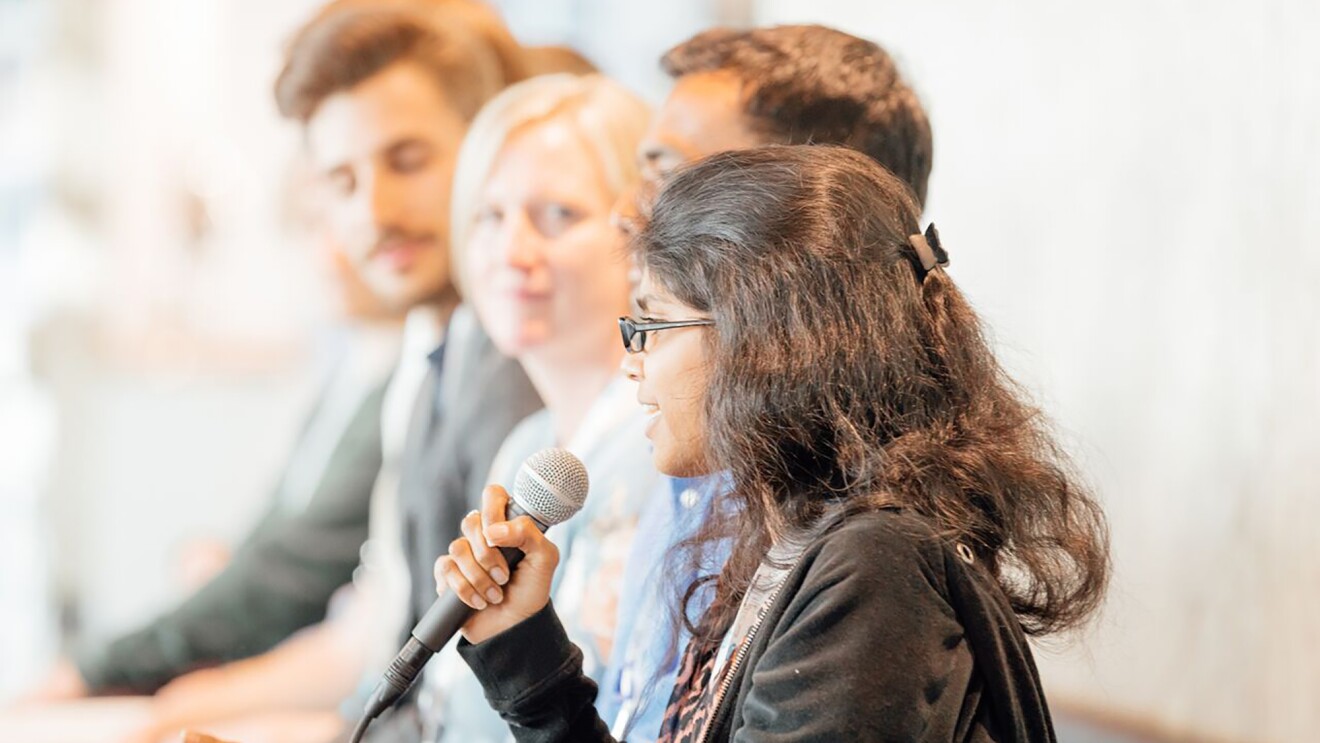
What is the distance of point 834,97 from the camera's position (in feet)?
4.61

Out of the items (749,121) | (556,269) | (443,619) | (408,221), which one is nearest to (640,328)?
(443,619)

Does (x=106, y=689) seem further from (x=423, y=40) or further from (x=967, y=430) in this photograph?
(x=967, y=430)

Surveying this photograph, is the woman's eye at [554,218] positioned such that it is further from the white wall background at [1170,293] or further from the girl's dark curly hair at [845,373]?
the girl's dark curly hair at [845,373]

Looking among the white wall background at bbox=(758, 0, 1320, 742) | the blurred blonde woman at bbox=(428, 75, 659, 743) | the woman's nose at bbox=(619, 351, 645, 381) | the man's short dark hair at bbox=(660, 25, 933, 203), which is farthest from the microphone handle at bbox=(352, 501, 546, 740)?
the white wall background at bbox=(758, 0, 1320, 742)

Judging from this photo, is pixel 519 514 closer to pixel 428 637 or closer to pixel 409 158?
pixel 428 637

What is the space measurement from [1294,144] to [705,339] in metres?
0.86

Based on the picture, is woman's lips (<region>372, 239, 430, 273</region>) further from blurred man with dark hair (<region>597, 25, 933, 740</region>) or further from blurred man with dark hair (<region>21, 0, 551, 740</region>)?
blurred man with dark hair (<region>597, 25, 933, 740</region>)

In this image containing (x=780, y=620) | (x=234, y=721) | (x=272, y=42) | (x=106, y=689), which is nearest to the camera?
(x=780, y=620)

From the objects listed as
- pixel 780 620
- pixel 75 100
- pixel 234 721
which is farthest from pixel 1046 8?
pixel 75 100

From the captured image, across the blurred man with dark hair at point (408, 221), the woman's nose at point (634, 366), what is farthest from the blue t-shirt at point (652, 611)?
the blurred man with dark hair at point (408, 221)

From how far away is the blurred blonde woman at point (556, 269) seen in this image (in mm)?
1614

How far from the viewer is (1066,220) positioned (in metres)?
1.83

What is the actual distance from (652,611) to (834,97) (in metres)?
0.53

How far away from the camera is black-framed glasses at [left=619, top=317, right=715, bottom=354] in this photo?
1065 millimetres
